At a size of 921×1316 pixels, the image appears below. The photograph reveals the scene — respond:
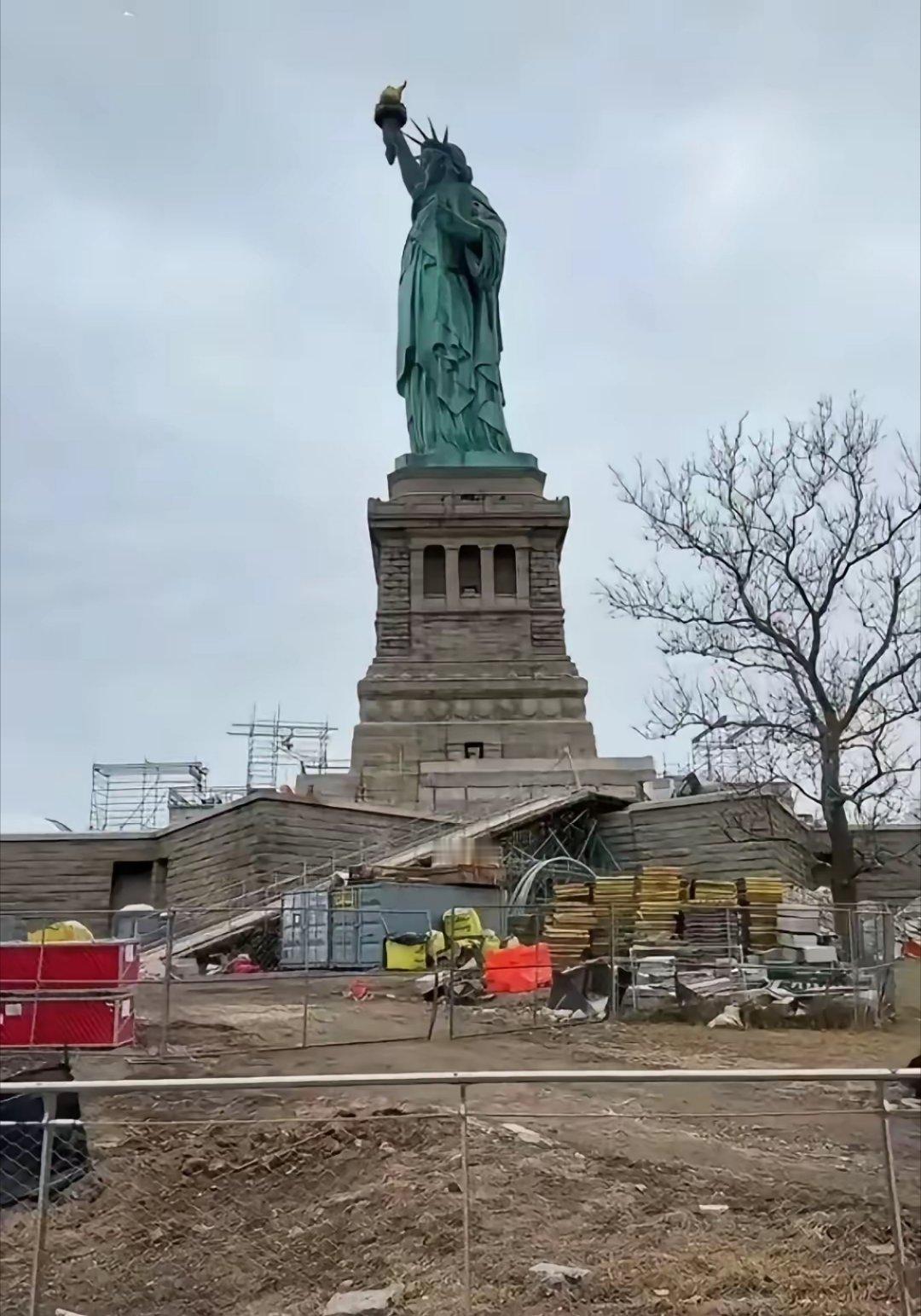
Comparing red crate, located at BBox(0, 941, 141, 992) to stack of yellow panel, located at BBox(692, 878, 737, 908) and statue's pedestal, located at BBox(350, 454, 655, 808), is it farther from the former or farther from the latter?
statue's pedestal, located at BBox(350, 454, 655, 808)

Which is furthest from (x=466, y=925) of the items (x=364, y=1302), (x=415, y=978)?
(x=364, y=1302)

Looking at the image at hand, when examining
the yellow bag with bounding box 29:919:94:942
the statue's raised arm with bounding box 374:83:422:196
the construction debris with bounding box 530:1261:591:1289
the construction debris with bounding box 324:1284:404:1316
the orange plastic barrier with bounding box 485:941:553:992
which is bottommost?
the construction debris with bounding box 324:1284:404:1316

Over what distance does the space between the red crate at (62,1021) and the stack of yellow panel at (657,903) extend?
8.95 metres

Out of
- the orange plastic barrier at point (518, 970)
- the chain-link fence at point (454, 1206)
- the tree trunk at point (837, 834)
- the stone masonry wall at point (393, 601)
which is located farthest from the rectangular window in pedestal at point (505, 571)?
the chain-link fence at point (454, 1206)

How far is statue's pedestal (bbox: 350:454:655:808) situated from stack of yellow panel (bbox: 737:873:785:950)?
13736mm

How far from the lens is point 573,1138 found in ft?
25.1

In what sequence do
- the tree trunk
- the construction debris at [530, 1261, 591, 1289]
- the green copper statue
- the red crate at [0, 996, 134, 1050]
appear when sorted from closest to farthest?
1. the construction debris at [530, 1261, 591, 1289]
2. the red crate at [0, 996, 134, 1050]
3. the tree trunk
4. the green copper statue

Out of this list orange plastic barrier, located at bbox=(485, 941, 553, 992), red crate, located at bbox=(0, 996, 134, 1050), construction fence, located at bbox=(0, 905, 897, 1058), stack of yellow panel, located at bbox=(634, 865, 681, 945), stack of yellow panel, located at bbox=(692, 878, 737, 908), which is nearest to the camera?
red crate, located at bbox=(0, 996, 134, 1050)

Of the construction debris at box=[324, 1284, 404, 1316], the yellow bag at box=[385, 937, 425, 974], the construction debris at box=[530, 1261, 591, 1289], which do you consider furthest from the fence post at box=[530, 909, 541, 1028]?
the construction debris at box=[324, 1284, 404, 1316]

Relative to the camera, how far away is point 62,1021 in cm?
1210

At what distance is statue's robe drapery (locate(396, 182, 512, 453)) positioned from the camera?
47.0 m

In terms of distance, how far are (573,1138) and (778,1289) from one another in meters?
2.60

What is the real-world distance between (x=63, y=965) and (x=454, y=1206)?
23.9 feet

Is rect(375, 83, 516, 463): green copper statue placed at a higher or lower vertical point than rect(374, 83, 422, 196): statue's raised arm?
lower
